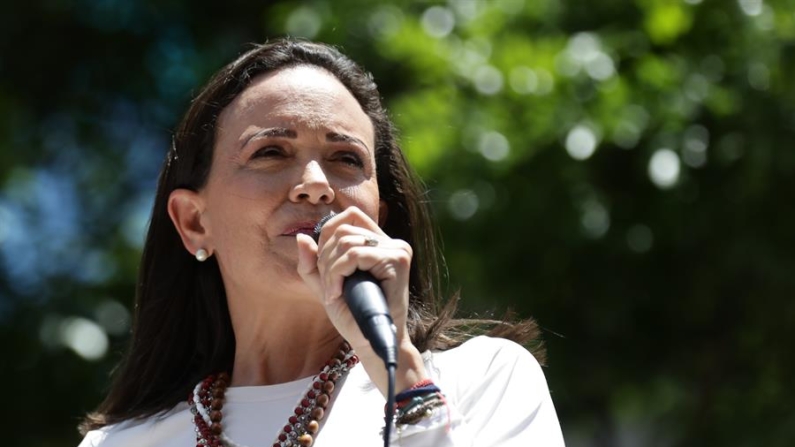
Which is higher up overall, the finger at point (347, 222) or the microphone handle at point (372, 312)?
the finger at point (347, 222)

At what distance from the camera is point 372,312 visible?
262 cm

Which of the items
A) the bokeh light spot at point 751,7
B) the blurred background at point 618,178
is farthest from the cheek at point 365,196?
the bokeh light spot at point 751,7

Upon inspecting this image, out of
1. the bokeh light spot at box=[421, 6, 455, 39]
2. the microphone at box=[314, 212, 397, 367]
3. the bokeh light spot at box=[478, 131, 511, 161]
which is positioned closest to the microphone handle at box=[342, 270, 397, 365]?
the microphone at box=[314, 212, 397, 367]

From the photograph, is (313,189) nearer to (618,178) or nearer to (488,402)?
(488,402)

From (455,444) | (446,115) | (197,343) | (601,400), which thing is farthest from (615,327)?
(455,444)

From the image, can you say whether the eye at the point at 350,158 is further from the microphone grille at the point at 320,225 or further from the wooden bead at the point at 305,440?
the wooden bead at the point at 305,440

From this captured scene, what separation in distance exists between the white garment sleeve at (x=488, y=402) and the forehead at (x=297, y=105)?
59 cm

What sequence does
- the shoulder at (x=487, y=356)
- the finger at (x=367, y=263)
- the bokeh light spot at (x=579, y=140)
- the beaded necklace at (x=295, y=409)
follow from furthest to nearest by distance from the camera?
1. the bokeh light spot at (x=579, y=140)
2. the beaded necklace at (x=295, y=409)
3. the shoulder at (x=487, y=356)
4. the finger at (x=367, y=263)

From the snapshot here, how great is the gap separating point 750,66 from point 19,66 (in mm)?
4111

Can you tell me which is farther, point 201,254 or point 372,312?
point 201,254

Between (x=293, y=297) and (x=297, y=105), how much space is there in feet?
1.43

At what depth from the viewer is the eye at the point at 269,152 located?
10.8ft

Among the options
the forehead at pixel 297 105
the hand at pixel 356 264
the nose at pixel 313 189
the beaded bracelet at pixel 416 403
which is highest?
the forehead at pixel 297 105

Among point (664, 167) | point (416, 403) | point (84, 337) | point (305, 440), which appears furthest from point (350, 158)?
point (84, 337)
